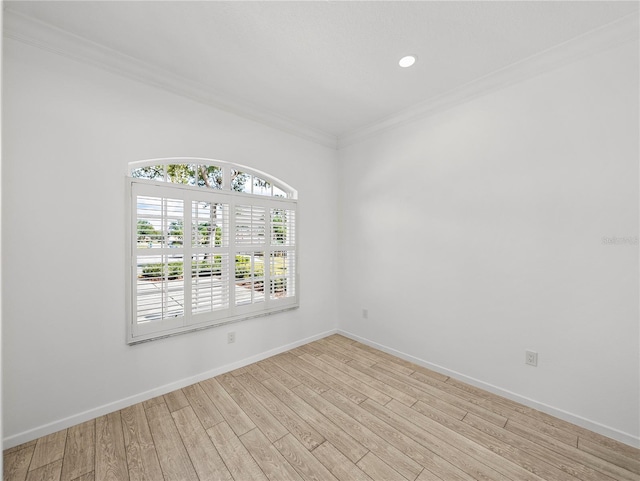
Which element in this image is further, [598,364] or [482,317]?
[482,317]

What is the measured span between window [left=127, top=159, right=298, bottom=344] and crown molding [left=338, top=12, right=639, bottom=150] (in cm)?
163

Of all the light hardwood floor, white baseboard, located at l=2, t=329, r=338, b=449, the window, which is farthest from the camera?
the window

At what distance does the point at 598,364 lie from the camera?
191 centimetres

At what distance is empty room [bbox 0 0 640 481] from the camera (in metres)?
1.74

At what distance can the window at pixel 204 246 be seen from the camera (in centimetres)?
225

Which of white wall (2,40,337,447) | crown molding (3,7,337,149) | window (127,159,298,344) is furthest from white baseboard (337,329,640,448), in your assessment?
crown molding (3,7,337,149)

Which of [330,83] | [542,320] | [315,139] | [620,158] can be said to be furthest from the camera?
[315,139]

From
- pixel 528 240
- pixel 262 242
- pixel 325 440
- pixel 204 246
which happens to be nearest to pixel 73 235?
pixel 204 246

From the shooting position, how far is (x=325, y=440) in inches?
72.2

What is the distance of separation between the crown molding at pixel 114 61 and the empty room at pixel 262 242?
0.01 meters

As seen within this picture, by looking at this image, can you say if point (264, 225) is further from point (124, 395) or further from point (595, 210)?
point (595, 210)

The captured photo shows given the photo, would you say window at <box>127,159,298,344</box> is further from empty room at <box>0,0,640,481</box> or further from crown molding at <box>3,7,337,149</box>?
crown molding at <box>3,7,337,149</box>

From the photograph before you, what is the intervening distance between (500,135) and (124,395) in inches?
146

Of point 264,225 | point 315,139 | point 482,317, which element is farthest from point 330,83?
point 482,317
